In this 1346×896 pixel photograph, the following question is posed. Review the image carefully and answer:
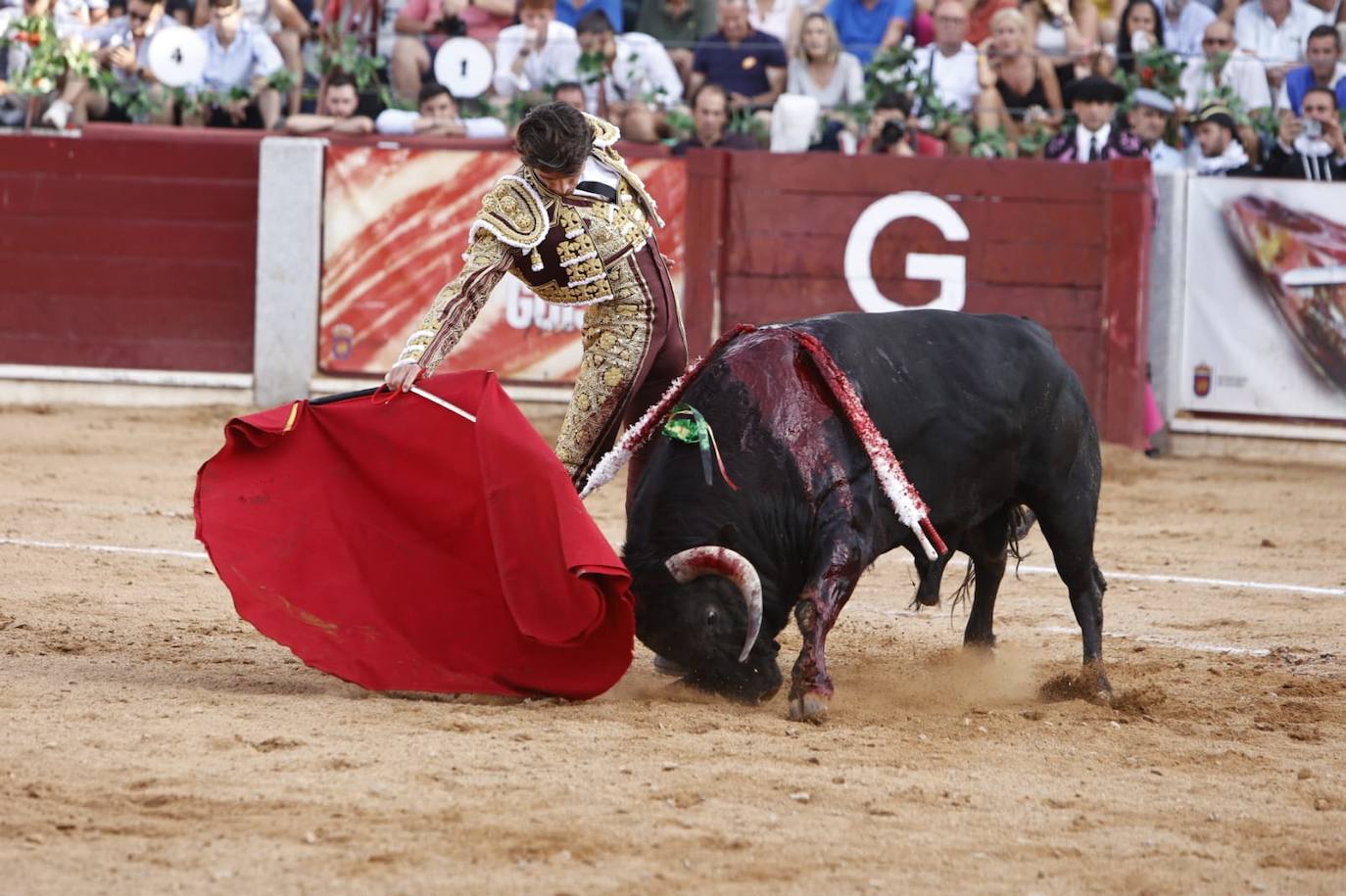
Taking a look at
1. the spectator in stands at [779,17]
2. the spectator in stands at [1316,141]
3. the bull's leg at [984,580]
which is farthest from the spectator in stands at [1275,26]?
the bull's leg at [984,580]

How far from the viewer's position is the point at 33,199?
9547 millimetres

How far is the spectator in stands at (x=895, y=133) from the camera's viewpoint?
901cm

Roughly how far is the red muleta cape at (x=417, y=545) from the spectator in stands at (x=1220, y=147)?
19.0ft

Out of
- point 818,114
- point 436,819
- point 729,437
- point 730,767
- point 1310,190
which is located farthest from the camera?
point 818,114

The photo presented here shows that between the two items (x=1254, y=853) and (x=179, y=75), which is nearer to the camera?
(x=1254, y=853)

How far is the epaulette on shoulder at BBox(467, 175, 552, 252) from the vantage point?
407 cm

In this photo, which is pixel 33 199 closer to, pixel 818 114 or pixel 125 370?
pixel 125 370

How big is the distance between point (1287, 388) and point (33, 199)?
6.38 m

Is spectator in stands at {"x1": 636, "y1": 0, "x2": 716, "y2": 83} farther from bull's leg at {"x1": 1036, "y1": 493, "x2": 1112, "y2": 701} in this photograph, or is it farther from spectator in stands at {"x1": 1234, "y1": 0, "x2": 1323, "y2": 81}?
bull's leg at {"x1": 1036, "y1": 493, "x2": 1112, "y2": 701}

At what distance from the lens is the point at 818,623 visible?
152 inches

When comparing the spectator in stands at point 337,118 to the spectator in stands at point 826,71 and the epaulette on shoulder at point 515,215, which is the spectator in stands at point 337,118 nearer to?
the spectator in stands at point 826,71

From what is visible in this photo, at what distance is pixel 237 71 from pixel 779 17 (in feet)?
9.73

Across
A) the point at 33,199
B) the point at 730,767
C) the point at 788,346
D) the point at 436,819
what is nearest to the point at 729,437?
the point at 788,346

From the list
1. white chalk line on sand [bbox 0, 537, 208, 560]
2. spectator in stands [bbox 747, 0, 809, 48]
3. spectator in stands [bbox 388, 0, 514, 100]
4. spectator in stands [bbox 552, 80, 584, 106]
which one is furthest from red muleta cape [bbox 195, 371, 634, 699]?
spectator in stands [bbox 747, 0, 809, 48]
